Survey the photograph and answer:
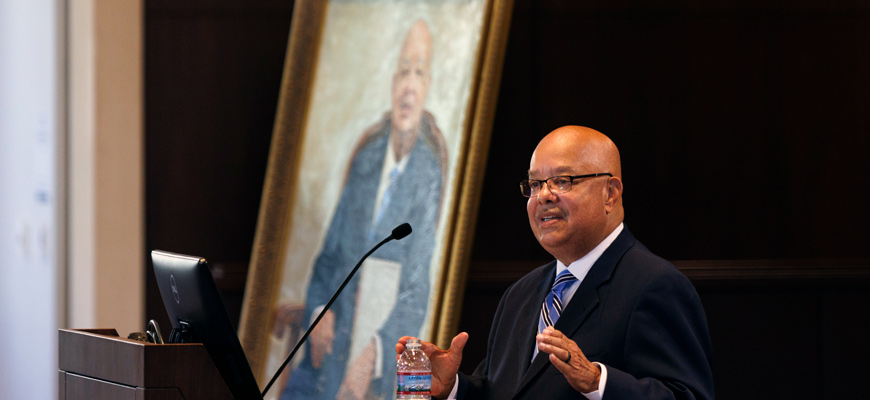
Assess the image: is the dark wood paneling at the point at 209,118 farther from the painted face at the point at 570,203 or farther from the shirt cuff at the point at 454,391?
the painted face at the point at 570,203

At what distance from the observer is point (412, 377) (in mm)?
2156

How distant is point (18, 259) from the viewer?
434cm

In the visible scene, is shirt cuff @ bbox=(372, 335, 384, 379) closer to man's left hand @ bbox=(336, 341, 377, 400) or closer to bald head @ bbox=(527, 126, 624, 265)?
man's left hand @ bbox=(336, 341, 377, 400)

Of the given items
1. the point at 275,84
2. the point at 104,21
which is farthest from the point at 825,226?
the point at 104,21

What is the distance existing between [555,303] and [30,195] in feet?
9.46

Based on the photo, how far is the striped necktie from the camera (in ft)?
7.68

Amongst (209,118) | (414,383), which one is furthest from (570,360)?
(209,118)

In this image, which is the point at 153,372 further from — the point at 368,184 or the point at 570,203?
the point at 368,184

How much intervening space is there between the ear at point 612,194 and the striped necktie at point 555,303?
0.19 metres

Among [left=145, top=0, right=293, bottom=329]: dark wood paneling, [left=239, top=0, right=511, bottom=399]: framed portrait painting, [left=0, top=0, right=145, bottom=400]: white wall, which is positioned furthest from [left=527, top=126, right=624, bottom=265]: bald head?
[left=0, top=0, right=145, bottom=400]: white wall

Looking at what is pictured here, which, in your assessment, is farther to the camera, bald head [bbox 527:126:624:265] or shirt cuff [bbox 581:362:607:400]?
bald head [bbox 527:126:624:265]

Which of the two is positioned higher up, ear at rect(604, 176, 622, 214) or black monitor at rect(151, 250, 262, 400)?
ear at rect(604, 176, 622, 214)

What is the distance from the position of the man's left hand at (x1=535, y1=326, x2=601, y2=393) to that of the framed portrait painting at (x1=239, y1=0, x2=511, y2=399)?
1.44 m

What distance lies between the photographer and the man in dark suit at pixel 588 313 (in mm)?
2059
